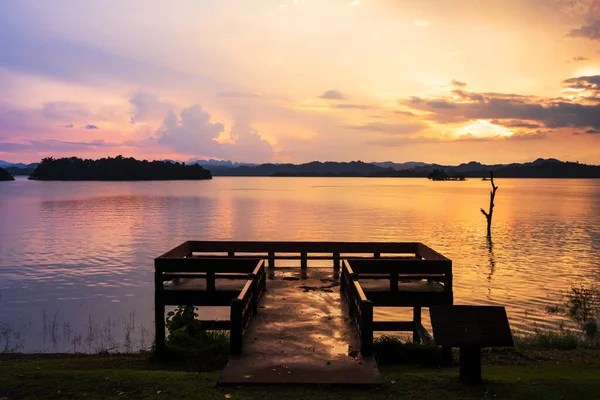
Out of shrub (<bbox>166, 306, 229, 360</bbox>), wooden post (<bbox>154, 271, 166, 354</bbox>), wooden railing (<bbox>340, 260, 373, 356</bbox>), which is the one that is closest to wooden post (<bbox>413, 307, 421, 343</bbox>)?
wooden railing (<bbox>340, 260, 373, 356</bbox>)

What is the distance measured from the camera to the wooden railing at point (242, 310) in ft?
33.5

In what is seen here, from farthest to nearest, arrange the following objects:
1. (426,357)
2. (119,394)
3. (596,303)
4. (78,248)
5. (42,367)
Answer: (78,248)
(596,303)
(426,357)
(42,367)
(119,394)

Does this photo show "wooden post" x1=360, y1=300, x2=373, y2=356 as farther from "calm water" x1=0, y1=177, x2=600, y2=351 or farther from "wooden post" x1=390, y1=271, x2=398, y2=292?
"calm water" x1=0, y1=177, x2=600, y2=351

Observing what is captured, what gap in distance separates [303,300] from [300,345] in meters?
3.65

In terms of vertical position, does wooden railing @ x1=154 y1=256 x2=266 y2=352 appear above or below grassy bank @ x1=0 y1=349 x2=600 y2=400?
above

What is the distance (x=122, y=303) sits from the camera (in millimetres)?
24578

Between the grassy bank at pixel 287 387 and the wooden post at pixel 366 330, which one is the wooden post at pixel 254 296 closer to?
the grassy bank at pixel 287 387

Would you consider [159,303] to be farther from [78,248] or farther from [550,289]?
[78,248]

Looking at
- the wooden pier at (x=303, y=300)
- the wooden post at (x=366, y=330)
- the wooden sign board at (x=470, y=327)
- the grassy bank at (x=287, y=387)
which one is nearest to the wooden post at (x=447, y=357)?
the wooden pier at (x=303, y=300)

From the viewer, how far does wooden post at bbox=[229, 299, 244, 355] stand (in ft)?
33.4

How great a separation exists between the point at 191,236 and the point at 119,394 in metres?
44.9

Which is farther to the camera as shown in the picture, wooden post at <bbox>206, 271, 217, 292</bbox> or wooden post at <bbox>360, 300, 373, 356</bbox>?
wooden post at <bbox>206, 271, 217, 292</bbox>

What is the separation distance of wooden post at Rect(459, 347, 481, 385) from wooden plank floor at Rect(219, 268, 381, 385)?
1738 mm

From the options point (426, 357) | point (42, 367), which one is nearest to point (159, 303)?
point (42, 367)
